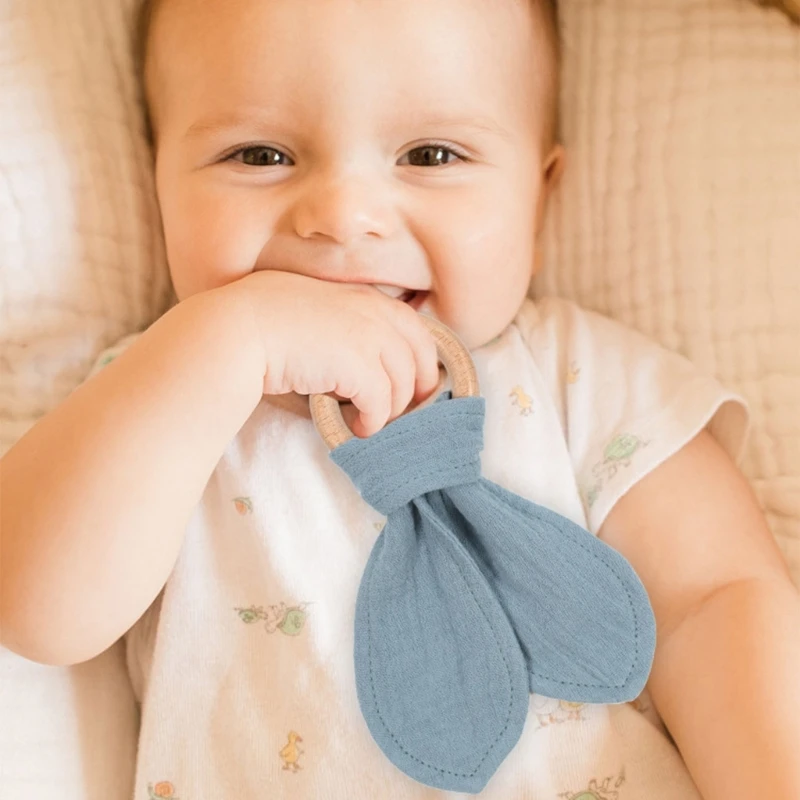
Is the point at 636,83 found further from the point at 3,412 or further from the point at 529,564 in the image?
the point at 3,412

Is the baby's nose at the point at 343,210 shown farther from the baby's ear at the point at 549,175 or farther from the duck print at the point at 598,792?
the duck print at the point at 598,792

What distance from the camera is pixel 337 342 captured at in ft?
3.05

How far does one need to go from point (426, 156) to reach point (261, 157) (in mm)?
175

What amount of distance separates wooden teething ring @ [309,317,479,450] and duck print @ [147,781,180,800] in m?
0.36

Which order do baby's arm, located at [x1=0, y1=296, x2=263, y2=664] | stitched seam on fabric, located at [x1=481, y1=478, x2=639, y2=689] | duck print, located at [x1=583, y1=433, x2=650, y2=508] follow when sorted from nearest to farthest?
1. baby's arm, located at [x1=0, y1=296, x2=263, y2=664]
2. stitched seam on fabric, located at [x1=481, y1=478, x2=639, y2=689]
3. duck print, located at [x1=583, y1=433, x2=650, y2=508]

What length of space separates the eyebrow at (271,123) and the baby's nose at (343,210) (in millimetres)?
81

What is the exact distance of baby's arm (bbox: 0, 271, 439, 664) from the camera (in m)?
0.80

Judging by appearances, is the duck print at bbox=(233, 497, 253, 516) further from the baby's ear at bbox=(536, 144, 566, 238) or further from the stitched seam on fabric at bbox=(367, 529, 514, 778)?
the baby's ear at bbox=(536, 144, 566, 238)

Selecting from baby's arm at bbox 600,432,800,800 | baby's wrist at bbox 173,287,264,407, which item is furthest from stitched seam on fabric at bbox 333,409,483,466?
baby's arm at bbox 600,432,800,800

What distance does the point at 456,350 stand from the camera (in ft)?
3.30

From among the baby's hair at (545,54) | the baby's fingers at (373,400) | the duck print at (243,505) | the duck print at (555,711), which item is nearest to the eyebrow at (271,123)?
the baby's hair at (545,54)

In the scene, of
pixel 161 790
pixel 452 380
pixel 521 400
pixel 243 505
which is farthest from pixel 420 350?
pixel 161 790

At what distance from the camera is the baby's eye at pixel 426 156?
3.35 ft

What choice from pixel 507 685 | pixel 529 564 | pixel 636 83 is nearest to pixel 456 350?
pixel 529 564
